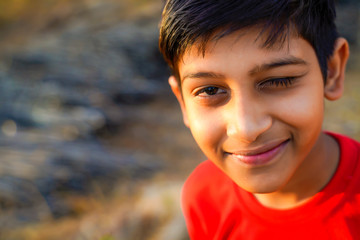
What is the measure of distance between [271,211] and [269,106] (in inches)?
18.1

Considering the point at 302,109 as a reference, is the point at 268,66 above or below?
above

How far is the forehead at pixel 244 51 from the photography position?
45.8 inches

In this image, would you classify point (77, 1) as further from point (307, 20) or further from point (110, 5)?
point (307, 20)

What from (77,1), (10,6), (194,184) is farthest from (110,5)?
(194,184)

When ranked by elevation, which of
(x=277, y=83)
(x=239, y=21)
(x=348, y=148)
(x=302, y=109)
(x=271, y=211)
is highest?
(x=239, y=21)

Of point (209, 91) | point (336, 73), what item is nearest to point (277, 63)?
point (209, 91)

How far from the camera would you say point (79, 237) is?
3211 mm

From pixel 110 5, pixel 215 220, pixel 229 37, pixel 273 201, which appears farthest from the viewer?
pixel 110 5

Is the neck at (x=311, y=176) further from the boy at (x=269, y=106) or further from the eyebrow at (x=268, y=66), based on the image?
the eyebrow at (x=268, y=66)

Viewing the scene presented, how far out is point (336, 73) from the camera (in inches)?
57.6

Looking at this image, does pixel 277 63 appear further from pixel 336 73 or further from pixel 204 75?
pixel 336 73

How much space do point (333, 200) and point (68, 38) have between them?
18.2ft

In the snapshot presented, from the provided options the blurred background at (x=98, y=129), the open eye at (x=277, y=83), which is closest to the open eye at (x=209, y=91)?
the open eye at (x=277, y=83)

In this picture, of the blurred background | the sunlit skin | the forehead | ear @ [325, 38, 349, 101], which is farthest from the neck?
the blurred background
